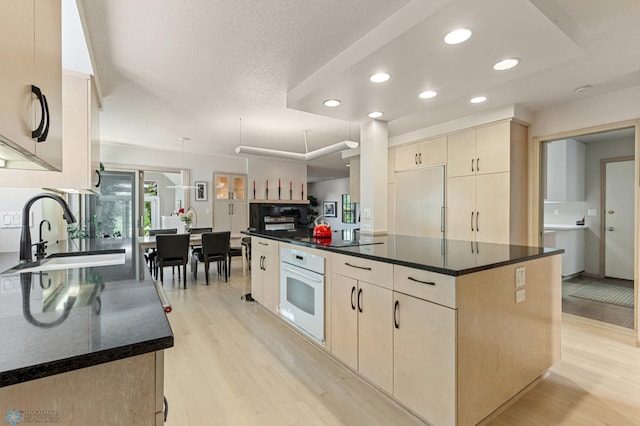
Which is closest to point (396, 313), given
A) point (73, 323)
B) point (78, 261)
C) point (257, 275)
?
point (73, 323)

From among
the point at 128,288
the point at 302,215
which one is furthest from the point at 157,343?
the point at 302,215

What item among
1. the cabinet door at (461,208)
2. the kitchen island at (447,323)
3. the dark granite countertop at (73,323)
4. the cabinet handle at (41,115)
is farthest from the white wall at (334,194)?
the cabinet handle at (41,115)

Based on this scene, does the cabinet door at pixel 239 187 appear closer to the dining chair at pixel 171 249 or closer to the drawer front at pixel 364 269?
the dining chair at pixel 171 249

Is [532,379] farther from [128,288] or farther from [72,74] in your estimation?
[72,74]

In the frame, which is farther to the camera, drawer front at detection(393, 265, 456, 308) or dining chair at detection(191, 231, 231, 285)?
dining chair at detection(191, 231, 231, 285)

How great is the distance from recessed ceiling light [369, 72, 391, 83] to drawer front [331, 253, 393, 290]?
1303mm

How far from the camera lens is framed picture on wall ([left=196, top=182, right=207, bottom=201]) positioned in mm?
6367

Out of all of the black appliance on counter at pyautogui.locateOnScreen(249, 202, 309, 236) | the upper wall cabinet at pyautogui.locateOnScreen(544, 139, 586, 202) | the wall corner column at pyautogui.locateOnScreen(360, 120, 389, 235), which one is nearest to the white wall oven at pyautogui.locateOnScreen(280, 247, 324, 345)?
the wall corner column at pyautogui.locateOnScreen(360, 120, 389, 235)

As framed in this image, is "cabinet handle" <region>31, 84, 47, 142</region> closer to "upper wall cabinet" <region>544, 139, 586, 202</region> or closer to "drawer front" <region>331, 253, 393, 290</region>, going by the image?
"drawer front" <region>331, 253, 393, 290</region>

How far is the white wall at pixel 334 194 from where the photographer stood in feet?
35.7

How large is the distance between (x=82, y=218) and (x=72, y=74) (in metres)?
4.12

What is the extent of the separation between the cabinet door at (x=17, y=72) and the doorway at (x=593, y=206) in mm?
5664

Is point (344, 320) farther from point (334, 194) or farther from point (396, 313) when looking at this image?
point (334, 194)

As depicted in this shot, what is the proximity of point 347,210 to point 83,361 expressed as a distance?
10250 millimetres
